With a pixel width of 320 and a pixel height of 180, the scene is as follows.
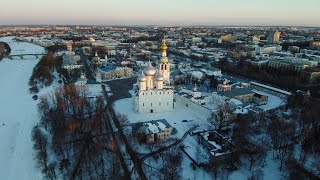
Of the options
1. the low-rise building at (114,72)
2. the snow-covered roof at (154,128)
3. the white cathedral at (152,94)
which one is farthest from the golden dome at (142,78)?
the low-rise building at (114,72)

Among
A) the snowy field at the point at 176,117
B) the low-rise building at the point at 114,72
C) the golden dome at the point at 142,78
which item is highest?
the golden dome at the point at 142,78

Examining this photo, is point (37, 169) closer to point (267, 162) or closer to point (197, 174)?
point (197, 174)

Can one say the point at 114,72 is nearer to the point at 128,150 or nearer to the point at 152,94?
the point at 152,94

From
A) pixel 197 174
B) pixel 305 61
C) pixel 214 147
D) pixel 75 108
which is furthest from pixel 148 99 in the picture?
pixel 305 61

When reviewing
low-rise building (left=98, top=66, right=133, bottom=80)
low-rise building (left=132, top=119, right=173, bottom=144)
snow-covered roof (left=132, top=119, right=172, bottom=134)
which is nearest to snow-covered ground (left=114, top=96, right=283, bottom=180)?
low-rise building (left=132, top=119, right=173, bottom=144)

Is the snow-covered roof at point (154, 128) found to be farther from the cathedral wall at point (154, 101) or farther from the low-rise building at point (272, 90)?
the low-rise building at point (272, 90)

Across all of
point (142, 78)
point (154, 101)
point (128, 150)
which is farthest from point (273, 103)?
point (128, 150)

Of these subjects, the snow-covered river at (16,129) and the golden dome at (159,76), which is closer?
the snow-covered river at (16,129)
